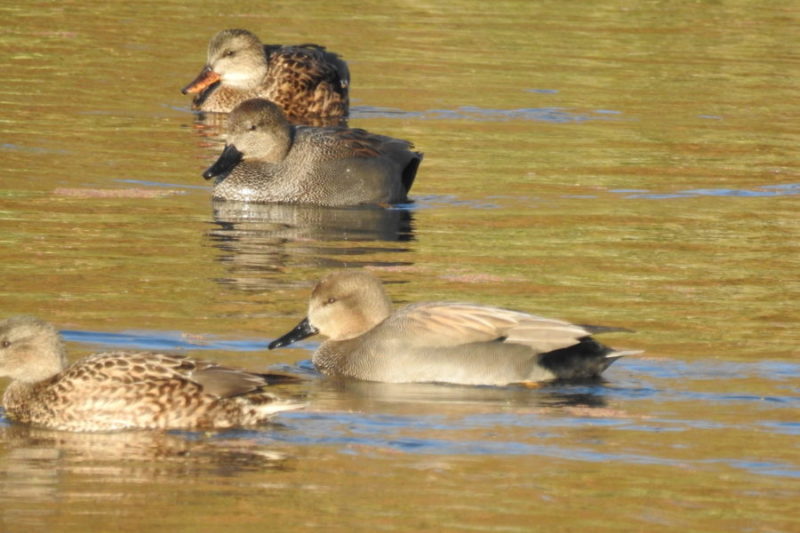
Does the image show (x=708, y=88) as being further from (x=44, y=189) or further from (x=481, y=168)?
(x=44, y=189)

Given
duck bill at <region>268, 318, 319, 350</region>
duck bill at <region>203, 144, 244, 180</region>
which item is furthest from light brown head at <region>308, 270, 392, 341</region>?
duck bill at <region>203, 144, 244, 180</region>

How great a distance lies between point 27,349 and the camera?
32.9 ft

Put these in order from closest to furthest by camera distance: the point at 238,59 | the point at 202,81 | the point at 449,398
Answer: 1. the point at 449,398
2. the point at 202,81
3. the point at 238,59

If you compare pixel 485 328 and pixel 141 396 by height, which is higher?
pixel 485 328

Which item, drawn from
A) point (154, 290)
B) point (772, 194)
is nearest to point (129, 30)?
point (772, 194)

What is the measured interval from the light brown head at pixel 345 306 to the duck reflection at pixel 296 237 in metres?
1.81

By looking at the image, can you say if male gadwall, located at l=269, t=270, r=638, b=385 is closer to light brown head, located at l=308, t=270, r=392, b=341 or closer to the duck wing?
the duck wing

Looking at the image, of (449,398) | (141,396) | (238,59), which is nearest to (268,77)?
(238,59)

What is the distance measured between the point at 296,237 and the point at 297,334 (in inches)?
165

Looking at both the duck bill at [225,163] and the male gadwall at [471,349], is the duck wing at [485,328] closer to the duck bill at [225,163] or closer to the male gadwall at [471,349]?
the male gadwall at [471,349]

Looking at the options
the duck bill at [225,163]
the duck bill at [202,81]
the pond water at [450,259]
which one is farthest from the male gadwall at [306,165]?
the duck bill at [202,81]

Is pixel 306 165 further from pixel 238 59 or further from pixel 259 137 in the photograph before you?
pixel 238 59

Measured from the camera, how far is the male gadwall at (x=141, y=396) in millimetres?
9805

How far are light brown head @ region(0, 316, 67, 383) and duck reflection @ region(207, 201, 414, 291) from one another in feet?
10.2
